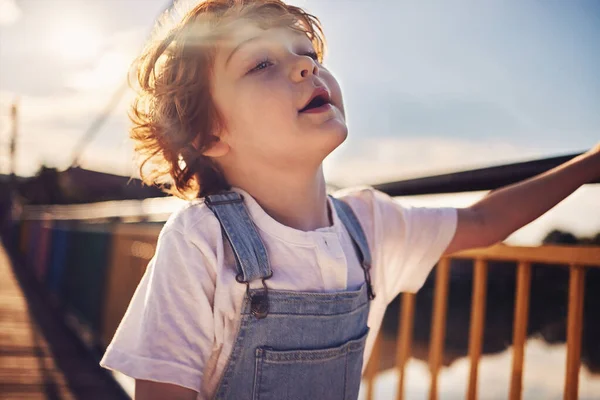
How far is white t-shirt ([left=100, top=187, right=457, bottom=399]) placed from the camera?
884mm

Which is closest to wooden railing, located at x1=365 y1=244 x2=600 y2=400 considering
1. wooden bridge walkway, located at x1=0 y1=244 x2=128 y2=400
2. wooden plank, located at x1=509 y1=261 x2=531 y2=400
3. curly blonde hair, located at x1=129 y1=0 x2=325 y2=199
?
wooden plank, located at x1=509 y1=261 x2=531 y2=400

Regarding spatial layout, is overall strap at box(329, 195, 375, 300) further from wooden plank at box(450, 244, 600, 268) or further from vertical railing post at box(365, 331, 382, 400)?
vertical railing post at box(365, 331, 382, 400)

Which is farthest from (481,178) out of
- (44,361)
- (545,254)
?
(44,361)

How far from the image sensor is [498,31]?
1.31 meters

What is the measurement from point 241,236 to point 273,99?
279mm

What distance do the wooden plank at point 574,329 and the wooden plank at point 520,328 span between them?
0.10 meters

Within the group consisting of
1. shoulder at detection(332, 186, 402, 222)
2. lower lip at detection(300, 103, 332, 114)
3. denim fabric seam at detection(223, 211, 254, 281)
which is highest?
lower lip at detection(300, 103, 332, 114)

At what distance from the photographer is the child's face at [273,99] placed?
1.03 meters

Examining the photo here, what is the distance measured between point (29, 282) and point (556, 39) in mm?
7452

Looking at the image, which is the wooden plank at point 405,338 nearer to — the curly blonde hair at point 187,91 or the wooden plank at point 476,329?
the wooden plank at point 476,329

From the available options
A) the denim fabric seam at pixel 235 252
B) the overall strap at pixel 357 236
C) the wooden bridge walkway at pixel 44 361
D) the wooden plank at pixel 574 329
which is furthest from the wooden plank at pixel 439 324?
the wooden bridge walkway at pixel 44 361

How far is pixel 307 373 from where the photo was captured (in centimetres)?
100

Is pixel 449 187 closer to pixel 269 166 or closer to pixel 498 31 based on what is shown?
pixel 269 166

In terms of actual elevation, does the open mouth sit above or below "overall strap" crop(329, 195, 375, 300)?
above
